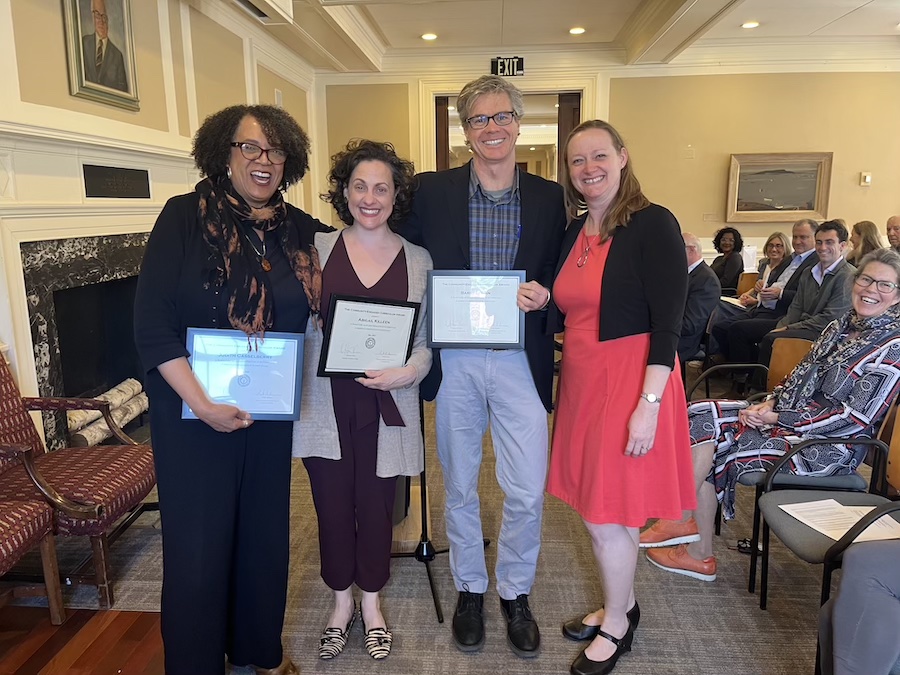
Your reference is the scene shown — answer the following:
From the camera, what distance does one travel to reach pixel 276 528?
1756 mm

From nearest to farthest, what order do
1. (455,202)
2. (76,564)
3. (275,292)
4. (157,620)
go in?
1. (275,292)
2. (455,202)
3. (157,620)
4. (76,564)

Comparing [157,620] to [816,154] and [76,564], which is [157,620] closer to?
[76,564]

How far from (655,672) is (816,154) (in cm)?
679

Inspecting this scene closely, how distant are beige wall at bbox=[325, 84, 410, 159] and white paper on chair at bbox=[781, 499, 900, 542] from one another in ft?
20.2

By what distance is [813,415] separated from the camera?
2.37 meters

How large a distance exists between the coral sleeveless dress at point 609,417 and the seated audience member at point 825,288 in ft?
10.4

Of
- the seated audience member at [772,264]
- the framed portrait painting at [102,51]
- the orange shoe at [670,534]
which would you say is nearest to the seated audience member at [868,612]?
the orange shoe at [670,534]

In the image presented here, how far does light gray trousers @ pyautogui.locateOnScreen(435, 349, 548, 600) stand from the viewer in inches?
74.9

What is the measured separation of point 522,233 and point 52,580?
79.4 inches

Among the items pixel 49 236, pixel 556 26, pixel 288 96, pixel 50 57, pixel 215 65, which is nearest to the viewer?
pixel 50 57

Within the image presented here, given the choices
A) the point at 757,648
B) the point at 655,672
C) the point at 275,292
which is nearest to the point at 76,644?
the point at 275,292

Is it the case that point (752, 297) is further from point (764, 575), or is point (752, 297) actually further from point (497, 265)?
point (497, 265)

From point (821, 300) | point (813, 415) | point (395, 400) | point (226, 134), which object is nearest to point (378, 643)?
point (395, 400)

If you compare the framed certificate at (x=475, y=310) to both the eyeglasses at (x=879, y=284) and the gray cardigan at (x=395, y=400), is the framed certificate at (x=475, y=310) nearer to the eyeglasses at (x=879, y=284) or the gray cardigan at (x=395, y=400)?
the gray cardigan at (x=395, y=400)
